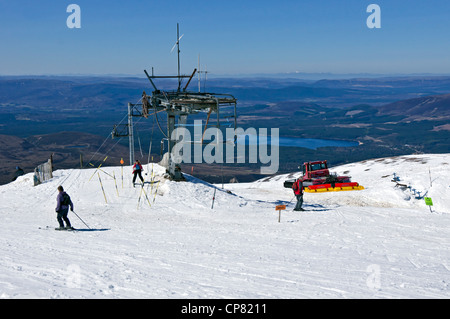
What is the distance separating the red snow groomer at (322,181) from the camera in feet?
90.5

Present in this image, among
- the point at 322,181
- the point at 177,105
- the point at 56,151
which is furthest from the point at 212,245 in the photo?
the point at 56,151

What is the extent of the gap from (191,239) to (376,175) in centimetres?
2290

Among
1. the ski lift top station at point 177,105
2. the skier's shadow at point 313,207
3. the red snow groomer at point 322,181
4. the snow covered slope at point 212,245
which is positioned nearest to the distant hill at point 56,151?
the red snow groomer at point 322,181

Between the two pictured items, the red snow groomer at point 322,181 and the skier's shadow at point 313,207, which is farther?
the red snow groomer at point 322,181

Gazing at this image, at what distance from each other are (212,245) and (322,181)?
17.0 metres

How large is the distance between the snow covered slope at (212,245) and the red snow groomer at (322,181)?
232cm

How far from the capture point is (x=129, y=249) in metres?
11.8

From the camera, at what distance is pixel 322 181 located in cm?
2841

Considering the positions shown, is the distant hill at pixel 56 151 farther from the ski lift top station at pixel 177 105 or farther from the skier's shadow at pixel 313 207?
the skier's shadow at pixel 313 207

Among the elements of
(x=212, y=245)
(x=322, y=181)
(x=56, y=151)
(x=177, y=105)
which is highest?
(x=177, y=105)

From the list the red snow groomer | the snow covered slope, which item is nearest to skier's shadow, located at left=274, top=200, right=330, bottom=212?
the snow covered slope

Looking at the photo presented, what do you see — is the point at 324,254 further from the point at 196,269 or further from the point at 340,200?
the point at 340,200

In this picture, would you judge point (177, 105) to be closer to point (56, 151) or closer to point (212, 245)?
point (212, 245)
